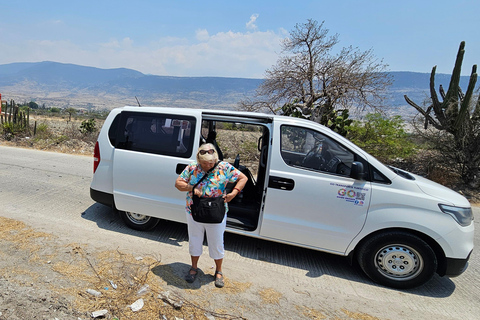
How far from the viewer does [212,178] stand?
2980mm

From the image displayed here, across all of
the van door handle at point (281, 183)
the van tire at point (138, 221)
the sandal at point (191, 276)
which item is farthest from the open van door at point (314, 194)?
the van tire at point (138, 221)

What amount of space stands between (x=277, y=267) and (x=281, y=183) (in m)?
1.19

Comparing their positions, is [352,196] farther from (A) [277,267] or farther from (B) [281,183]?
(A) [277,267]

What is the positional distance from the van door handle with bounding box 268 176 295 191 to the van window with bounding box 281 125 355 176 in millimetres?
238

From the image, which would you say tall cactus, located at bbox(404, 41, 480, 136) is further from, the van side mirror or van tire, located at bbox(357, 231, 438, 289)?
the van side mirror

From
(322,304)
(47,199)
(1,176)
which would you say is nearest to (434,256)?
(322,304)

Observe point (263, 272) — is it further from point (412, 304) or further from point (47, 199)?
point (47, 199)

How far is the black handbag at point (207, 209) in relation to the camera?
115 inches

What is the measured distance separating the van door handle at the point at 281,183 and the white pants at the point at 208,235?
0.97 metres

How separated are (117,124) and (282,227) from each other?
9.77ft

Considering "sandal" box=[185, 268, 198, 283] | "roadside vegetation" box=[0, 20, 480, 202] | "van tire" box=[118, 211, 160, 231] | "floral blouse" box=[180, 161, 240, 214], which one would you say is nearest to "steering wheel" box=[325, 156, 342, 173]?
"floral blouse" box=[180, 161, 240, 214]

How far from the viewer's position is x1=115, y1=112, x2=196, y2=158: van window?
14.1ft

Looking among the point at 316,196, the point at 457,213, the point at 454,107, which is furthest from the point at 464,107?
the point at 316,196

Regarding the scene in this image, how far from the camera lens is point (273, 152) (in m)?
3.94
